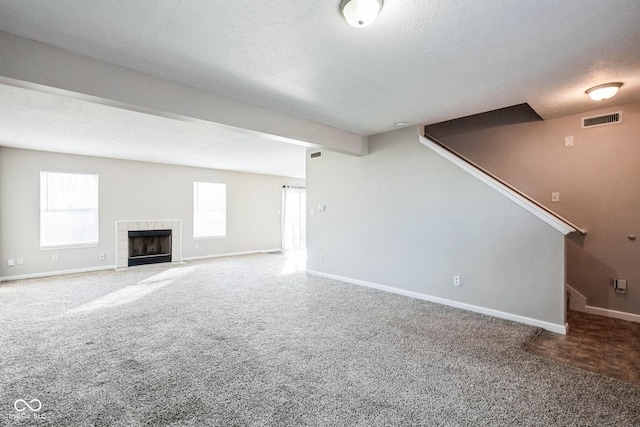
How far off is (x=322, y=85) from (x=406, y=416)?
8.96 ft

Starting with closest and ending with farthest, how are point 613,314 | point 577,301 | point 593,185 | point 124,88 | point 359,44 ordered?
point 359,44, point 124,88, point 613,314, point 593,185, point 577,301

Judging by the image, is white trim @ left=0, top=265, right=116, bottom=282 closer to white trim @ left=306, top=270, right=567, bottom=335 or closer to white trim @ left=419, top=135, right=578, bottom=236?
white trim @ left=306, top=270, right=567, bottom=335

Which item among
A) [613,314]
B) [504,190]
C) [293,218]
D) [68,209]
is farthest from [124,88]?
[293,218]

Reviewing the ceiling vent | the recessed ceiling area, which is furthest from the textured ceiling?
the recessed ceiling area

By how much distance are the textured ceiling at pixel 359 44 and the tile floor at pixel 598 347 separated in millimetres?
2454

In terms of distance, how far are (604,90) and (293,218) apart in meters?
7.97

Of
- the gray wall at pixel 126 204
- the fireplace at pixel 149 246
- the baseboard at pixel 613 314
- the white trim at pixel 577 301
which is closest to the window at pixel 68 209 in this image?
the gray wall at pixel 126 204

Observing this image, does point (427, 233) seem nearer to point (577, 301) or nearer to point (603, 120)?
point (577, 301)

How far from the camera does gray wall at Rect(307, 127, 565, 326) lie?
3.30 m

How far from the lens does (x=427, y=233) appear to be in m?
4.17

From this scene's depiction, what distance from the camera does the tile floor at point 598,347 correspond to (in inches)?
93.8

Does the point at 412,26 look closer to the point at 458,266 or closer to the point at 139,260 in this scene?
the point at 458,266

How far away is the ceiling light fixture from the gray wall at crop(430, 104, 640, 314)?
3.11 ft

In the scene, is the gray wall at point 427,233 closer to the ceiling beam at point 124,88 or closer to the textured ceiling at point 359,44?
the textured ceiling at point 359,44
